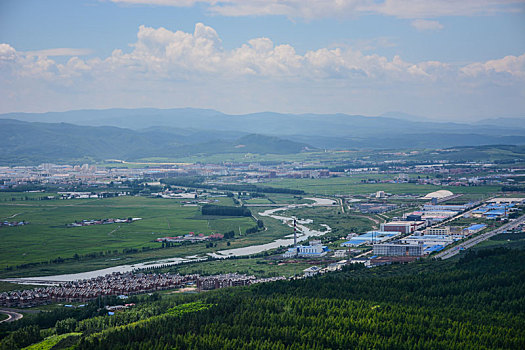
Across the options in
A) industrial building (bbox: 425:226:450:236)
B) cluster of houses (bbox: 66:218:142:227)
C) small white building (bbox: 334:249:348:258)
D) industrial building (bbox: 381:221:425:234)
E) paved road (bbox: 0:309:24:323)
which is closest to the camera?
paved road (bbox: 0:309:24:323)

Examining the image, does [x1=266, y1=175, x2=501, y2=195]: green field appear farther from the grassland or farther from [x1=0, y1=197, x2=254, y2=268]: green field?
the grassland

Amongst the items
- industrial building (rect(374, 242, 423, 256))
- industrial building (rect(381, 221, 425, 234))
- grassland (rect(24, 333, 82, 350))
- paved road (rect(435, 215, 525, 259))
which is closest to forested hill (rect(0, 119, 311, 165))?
industrial building (rect(381, 221, 425, 234))

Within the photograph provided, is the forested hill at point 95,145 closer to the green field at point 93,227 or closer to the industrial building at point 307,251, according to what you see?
the green field at point 93,227

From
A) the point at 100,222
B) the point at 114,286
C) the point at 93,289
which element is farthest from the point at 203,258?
the point at 100,222

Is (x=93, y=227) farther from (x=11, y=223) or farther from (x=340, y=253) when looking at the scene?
(x=340, y=253)

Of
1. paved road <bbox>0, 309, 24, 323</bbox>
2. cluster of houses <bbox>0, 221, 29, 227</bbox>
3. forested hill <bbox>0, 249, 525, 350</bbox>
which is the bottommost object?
paved road <bbox>0, 309, 24, 323</bbox>
